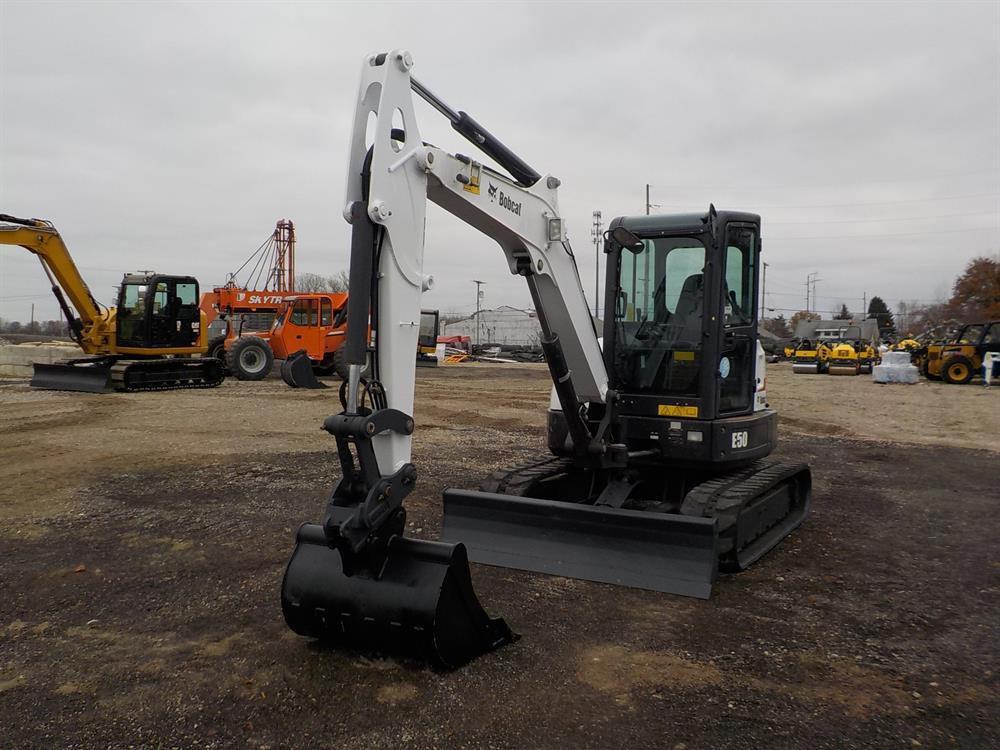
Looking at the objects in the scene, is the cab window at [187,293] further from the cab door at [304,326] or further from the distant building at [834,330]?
the distant building at [834,330]

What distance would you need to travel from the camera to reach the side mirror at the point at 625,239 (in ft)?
19.8

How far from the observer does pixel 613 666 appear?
402cm

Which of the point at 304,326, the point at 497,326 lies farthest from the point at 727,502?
the point at 497,326

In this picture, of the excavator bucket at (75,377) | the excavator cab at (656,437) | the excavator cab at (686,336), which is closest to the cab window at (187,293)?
the excavator bucket at (75,377)

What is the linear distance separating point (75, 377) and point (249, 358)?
177 inches

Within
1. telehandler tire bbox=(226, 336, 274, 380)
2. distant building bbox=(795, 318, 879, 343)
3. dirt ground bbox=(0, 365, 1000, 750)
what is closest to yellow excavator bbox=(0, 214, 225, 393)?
telehandler tire bbox=(226, 336, 274, 380)

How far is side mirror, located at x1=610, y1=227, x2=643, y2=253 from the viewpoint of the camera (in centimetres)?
604

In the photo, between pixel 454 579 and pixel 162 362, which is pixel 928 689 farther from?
pixel 162 362

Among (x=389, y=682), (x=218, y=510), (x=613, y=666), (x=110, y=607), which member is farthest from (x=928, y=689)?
(x=218, y=510)

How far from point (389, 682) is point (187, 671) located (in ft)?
3.50

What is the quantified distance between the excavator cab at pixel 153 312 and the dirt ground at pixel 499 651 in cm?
1040

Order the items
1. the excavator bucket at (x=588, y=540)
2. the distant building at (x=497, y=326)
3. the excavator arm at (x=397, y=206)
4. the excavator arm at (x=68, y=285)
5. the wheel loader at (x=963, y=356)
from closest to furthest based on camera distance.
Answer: the excavator arm at (x=397, y=206) → the excavator bucket at (x=588, y=540) → the excavator arm at (x=68, y=285) → the wheel loader at (x=963, y=356) → the distant building at (x=497, y=326)

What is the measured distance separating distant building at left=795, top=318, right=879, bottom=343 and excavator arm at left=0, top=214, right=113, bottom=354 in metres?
31.1

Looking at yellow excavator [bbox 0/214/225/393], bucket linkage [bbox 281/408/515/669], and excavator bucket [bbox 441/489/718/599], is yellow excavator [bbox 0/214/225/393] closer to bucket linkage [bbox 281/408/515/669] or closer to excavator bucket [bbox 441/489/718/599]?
excavator bucket [bbox 441/489/718/599]
